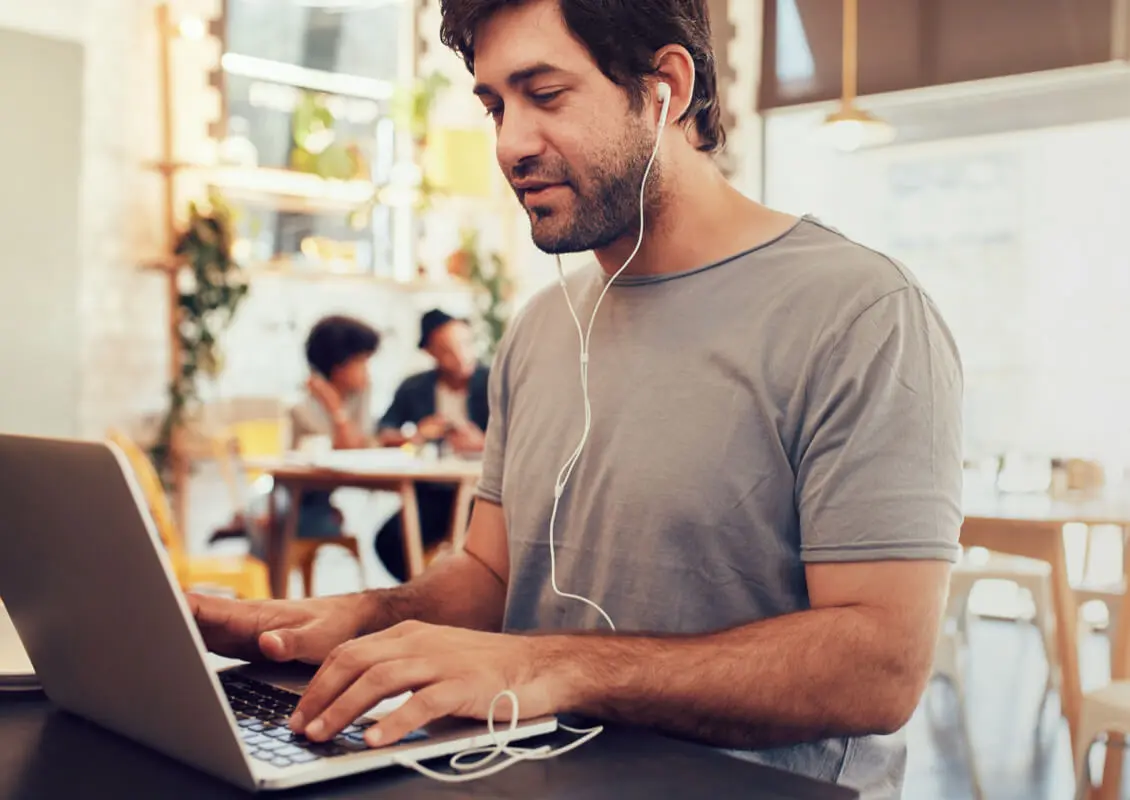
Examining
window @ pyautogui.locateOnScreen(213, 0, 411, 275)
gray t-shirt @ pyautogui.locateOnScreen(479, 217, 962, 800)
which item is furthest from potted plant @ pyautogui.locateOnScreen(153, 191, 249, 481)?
gray t-shirt @ pyautogui.locateOnScreen(479, 217, 962, 800)

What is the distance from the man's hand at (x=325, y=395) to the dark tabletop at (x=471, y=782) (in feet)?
14.2

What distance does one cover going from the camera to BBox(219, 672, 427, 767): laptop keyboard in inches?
31.6

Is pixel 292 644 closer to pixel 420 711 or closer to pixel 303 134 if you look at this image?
pixel 420 711

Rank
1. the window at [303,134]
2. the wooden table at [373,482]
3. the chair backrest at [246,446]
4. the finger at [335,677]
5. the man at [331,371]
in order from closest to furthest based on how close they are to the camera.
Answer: the finger at [335,677] < the wooden table at [373,482] < the man at [331,371] < the chair backrest at [246,446] < the window at [303,134]

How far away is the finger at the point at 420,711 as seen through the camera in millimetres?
816

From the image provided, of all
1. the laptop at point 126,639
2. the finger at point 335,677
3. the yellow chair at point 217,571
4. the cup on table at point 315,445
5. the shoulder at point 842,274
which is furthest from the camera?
the cup on table at point 315,445

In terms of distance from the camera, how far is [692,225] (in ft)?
4.47

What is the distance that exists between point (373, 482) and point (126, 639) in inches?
148

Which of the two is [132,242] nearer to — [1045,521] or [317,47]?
[317,47]

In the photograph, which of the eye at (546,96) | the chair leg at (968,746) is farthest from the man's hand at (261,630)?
the chair leg at (968,746)

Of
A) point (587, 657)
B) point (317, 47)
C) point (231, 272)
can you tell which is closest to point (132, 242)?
point (231, 272)

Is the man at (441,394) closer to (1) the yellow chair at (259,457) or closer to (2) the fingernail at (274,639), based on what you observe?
(1) the yellow chair at (259,457)

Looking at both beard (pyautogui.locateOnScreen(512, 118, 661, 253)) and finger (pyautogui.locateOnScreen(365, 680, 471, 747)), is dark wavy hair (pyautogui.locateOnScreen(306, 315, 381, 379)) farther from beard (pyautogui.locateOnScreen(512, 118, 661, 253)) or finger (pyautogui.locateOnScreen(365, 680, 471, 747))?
finger (pyautogui.locateOnScreen(365, 680, 471, 747))

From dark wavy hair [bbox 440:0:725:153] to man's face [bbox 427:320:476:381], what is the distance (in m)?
3.78
